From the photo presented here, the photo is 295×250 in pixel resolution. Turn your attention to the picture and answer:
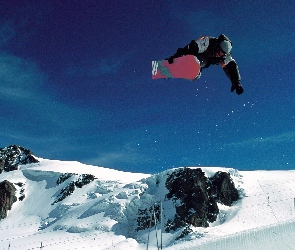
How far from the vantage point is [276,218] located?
59812mm

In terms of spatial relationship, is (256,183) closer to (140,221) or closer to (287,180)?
(287,180)

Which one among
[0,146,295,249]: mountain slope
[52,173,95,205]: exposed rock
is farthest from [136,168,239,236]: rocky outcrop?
[52,173,95,205]: exposed rock

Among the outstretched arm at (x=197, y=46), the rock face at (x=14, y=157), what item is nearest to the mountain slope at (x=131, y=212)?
the rock face at (x=14, y=157)

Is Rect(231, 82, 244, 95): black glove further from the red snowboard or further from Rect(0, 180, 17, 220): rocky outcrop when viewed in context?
Rect(0, 180, 17, 220): rocky outcrop

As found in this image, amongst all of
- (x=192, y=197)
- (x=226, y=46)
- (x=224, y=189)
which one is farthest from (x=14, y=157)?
(x=226, y=46)

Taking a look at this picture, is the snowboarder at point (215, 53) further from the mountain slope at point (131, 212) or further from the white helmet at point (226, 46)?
the mountain slope at point (131, 212)

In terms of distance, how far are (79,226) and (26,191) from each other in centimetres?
3665

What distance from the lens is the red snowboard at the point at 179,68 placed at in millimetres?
7525

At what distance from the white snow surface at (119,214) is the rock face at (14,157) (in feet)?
65.1

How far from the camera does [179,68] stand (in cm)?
805

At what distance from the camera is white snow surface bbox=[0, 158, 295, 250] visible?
60.4 metres

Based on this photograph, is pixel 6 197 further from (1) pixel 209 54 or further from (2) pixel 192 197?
(1) pixel 209 54

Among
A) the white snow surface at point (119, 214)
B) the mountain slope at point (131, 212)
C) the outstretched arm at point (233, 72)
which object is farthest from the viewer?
the mountain slope at point (131, 212)

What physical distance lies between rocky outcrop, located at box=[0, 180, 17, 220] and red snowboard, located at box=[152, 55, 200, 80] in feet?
287
